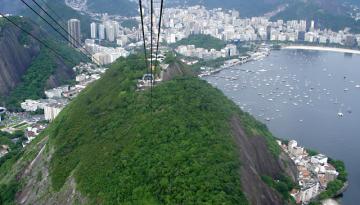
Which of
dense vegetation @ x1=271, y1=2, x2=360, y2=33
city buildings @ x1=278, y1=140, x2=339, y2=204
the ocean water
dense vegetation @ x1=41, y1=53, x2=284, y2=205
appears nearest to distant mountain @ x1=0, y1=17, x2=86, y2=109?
the ocean water

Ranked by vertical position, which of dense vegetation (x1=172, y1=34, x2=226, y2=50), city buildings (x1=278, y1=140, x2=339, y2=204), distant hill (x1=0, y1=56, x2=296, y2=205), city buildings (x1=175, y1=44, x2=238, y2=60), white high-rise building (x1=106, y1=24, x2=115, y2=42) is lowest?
city buildings (x1=278, y1=140, x2=339, y2=204)

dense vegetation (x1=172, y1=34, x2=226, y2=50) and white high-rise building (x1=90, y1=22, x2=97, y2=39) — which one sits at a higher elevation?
white high-rise building (x1=90, y1=22, x2=97, y2=39)

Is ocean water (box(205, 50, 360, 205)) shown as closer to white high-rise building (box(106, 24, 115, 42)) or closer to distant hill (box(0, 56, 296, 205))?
distant hill (box(0, 56, 296, 205))

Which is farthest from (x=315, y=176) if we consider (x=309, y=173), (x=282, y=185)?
(x=282, y=185)

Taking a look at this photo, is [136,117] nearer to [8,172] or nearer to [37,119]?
[8,172]

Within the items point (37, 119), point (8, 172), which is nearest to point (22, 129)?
point (37, 119)

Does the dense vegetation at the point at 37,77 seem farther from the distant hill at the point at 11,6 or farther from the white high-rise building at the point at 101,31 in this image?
the distant hill at the point at 11,6
